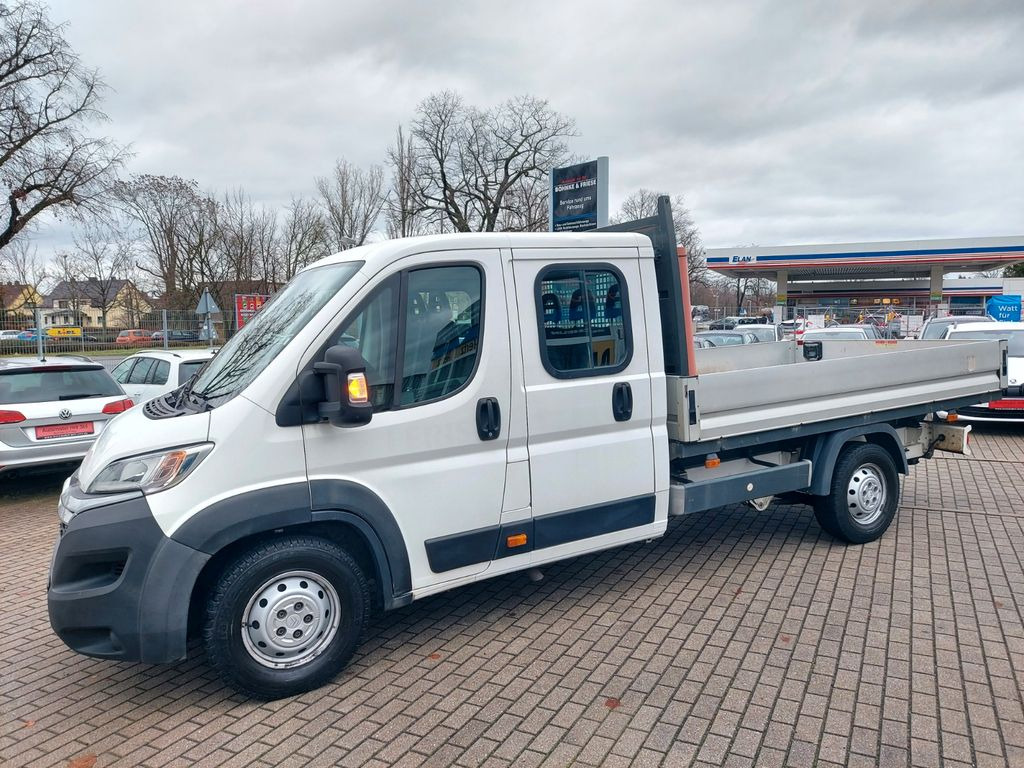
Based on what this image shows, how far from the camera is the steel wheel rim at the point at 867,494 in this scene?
606 cm

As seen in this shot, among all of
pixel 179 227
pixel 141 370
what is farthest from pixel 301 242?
pixel 141 370

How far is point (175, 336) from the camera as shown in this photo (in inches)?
691

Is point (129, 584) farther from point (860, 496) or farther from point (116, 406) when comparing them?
point (116, 406)

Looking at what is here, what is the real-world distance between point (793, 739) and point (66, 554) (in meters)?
3.47

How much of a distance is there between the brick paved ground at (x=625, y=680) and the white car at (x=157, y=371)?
14.0ft

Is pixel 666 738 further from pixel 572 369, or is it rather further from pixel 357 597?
pixel 572 369

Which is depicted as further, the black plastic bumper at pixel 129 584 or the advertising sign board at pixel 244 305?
the advertising sign board at pixel 244 305

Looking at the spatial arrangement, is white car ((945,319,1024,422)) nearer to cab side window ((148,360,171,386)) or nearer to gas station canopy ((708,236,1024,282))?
cab side window ((148,360,171,386))

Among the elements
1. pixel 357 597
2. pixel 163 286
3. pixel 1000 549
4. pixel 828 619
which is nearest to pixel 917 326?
pixel 1000 549

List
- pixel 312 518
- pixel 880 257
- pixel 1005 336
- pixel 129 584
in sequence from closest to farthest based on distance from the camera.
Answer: pixel 129 584
pixel 312 518
pixel 1005 336
pixel 880 257

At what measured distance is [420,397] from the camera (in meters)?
4.08

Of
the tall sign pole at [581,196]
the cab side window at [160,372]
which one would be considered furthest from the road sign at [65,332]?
the tall sign pole at [581,196]

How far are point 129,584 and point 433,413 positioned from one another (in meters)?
1.67

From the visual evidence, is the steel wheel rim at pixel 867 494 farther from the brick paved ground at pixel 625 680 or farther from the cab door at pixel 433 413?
the cab door at pixel 433 413
